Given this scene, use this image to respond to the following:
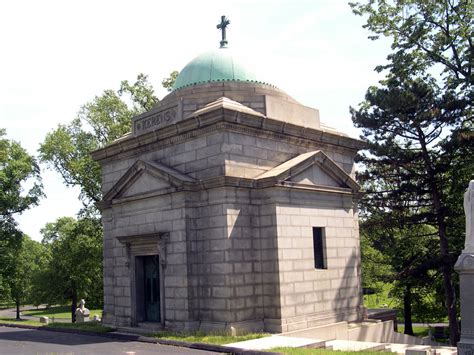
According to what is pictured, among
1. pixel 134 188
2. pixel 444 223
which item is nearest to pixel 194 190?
pixel 134 188

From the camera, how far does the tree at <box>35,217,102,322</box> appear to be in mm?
31578

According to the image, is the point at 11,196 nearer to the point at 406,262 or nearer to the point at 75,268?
the point at 75,268

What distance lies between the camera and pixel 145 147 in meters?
16.6

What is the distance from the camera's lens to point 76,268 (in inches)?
1438

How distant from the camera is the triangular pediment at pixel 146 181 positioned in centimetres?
1439

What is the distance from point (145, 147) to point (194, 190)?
3311 mm

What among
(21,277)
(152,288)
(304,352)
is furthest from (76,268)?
(304,352)

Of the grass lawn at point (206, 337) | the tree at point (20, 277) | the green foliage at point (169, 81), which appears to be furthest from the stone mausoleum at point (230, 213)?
the tree at point (20, 277)

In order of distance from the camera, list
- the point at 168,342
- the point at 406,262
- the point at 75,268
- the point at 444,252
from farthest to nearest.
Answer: the point at 75,268 → the point at 406,262 → the point at 444,252 → the point at 168,342

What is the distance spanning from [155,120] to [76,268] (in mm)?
23555

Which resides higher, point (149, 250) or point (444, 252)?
point (149, 250)

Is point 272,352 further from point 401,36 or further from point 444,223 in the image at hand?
point 401,36

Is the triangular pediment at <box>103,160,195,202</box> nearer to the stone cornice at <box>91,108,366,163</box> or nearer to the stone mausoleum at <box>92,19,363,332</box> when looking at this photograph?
the stone mausoleum at <box>92,19,363,332</box>

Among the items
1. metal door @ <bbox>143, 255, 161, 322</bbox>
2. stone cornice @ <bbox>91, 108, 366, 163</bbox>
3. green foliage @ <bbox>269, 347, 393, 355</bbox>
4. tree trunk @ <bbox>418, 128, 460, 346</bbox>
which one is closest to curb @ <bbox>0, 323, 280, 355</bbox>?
green foliage @ <bbox>269, 347, 393, 355</bbox>
